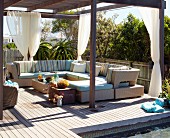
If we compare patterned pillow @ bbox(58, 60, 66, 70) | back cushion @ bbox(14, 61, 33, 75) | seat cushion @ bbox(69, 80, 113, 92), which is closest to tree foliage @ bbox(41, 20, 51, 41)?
patterned pillow @ bbox(58, 60, 66, 70)

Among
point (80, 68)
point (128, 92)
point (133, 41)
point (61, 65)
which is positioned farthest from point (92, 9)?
point (61, 65)

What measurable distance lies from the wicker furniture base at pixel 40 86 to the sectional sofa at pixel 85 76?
0.56 m

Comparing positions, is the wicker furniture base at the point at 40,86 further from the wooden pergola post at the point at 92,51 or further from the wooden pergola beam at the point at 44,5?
the wooden pergola beam at the point at 44,5

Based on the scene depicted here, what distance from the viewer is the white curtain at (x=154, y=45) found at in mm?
7273

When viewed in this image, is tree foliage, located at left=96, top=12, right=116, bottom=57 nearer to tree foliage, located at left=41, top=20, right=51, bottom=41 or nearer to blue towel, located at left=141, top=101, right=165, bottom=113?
blue towel, located at left=141, top=101, right=165, bottom=113

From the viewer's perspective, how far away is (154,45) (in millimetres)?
7367

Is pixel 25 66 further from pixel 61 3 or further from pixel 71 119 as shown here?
pixel 71 119

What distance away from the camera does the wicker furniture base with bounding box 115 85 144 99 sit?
277 inches

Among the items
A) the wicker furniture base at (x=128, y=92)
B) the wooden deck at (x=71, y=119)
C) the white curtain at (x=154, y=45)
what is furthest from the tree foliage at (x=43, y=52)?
Answer: the white curtain at (x=154, y=45)

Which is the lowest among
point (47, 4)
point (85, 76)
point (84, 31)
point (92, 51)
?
point (85, 76)

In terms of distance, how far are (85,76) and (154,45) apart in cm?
233

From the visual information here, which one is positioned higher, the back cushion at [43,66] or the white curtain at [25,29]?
the white curtain at [25,29]

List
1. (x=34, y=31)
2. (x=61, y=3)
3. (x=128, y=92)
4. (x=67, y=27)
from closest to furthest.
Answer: (x=128, y=92)
(x=61, y=3)
(x=34, y=31)
(x=67, y=27)

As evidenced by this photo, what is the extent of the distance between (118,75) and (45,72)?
330 cm
